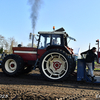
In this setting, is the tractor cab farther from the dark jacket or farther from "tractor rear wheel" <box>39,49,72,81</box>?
the dark jacket

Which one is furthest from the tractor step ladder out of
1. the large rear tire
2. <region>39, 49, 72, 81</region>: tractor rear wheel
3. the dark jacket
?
the large rear tire

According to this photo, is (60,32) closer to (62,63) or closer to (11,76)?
(62,63)

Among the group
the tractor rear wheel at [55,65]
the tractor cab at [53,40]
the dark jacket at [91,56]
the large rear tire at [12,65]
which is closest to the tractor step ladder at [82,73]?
the dark jacket at [91,56]

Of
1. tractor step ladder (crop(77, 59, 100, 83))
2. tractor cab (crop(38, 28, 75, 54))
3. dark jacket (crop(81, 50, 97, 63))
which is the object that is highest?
tractor cab (crop(38, 28, 75, 54))

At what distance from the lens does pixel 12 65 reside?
592cm

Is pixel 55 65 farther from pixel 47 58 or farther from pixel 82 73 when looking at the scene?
pixel 82 73

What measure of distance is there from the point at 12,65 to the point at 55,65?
211 cm

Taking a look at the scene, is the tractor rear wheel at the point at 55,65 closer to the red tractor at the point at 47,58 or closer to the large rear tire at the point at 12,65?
the red tractor at the point at 47,58

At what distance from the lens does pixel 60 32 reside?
18.8 ft

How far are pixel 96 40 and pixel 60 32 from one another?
1.66 meters

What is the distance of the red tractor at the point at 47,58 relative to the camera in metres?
5.18

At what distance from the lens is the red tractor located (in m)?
5.18

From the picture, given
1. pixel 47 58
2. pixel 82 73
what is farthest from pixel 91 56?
pixel 47 58

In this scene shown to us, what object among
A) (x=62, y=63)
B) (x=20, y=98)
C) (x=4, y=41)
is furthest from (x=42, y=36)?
(x=4, y=41)
